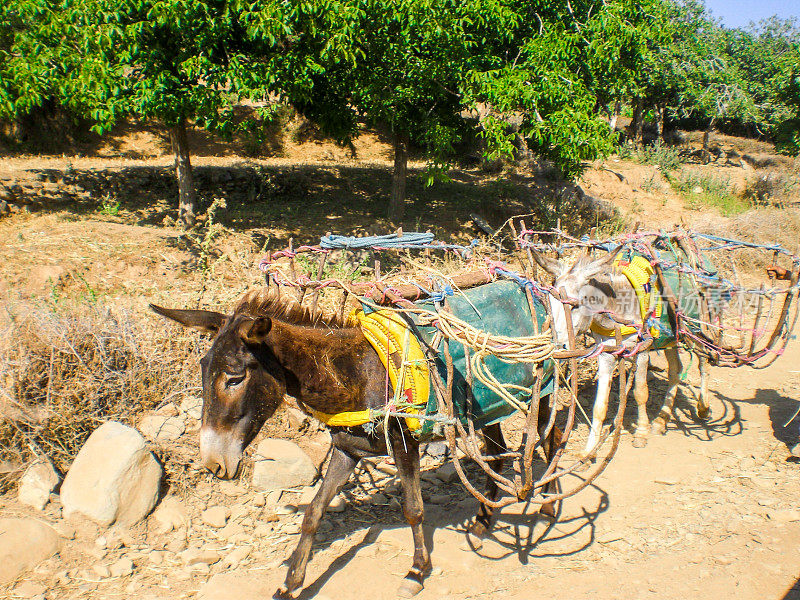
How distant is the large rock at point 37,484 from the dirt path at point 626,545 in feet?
4.78

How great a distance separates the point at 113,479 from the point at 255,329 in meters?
2.05

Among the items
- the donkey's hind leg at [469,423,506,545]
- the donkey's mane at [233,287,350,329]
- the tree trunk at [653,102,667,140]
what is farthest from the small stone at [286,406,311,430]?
the tree trunk at [653,102,667,140]

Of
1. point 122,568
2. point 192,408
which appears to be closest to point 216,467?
point 122,568

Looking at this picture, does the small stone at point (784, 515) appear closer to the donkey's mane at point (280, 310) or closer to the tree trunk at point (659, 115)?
the donkey's mane at point (280, 310)

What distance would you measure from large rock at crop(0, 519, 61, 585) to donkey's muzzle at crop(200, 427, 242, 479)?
1757mm

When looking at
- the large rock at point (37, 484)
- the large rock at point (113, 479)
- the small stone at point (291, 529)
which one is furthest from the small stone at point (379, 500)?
the large rock at point (37, 484)

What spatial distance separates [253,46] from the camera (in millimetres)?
8133

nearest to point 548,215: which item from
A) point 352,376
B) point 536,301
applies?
point 536,301

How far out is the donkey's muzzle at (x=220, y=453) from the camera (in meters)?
2.76

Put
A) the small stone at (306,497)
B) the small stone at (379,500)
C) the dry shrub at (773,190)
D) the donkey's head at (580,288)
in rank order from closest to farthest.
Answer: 1. the donkey's head at (580,288)
2. the small stone at (306,497)
3. the small stone at (379,500)
4. the dry shrub at (773,190)

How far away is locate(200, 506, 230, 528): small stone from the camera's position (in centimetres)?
410

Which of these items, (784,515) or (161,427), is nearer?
(784,515)

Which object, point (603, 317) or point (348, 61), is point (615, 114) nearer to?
point (348, 61)

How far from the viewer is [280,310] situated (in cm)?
318
